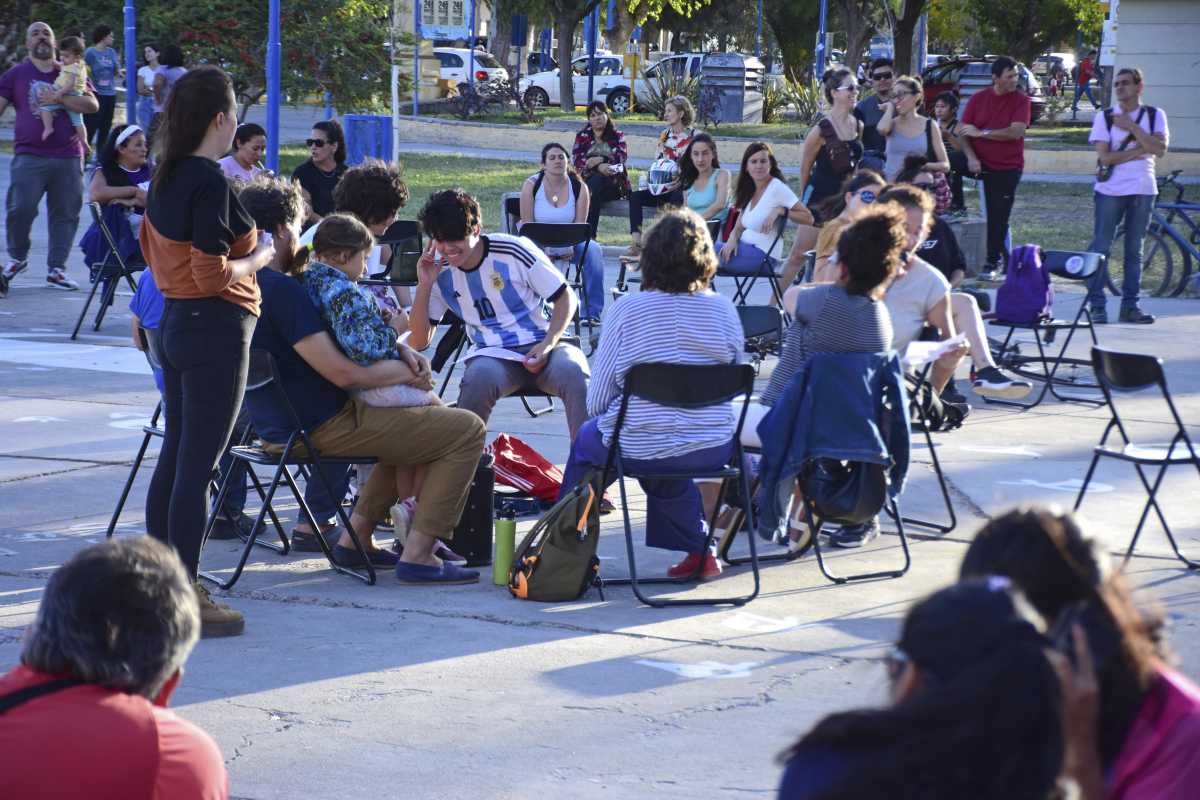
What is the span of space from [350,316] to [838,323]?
1800 millimetres

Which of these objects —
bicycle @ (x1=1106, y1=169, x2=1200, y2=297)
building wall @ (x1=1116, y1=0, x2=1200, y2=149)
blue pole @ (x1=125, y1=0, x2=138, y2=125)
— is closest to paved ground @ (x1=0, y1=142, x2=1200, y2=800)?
bicycle @ (x1=1106, y1=169, x2=1200, y2=297)

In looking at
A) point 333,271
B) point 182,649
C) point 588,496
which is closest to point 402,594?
point 588,496

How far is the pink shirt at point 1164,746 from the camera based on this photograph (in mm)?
2176

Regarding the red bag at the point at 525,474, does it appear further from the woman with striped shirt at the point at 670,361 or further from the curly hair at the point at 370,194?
the curly hair at the point at 370,194

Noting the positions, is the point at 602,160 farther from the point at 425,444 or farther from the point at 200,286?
the point at 200,286

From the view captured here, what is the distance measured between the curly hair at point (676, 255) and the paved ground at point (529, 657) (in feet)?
3.68

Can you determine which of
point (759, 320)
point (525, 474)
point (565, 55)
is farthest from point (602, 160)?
point (565, 55)

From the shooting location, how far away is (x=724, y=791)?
3994mm

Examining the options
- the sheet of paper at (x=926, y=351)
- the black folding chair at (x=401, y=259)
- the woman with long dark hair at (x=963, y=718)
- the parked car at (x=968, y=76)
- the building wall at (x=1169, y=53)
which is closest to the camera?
the woman with long dark hair at (x=963, y=718)

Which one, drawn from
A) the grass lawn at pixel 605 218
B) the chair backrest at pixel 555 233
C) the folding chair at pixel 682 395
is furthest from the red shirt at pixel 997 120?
the folding chair at pixel 682 395

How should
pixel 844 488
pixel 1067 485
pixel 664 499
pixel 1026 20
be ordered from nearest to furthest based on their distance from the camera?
pixel 844 488
pixel 664 499
pixel 1067 485
pixel 1026 20

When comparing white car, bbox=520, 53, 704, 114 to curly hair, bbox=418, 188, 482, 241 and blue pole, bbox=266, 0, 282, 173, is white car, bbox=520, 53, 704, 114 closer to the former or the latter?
blue pole, bbox=266, 0, 282, 173

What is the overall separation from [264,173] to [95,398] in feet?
5.42

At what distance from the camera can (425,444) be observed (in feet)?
19.0
